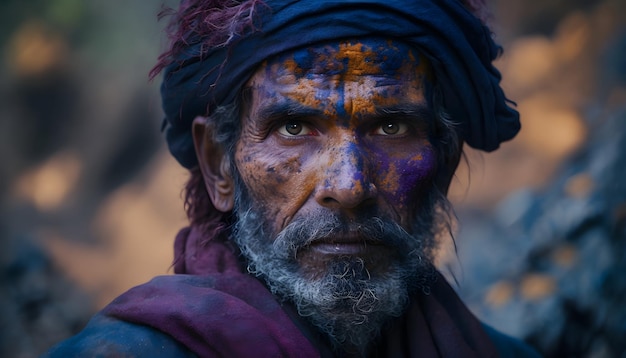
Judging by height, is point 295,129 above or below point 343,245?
above

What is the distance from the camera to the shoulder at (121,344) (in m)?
1.99

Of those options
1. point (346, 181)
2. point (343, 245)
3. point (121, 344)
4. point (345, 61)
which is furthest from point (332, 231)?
point (121, 344)

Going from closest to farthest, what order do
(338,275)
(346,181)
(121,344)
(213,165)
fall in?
1. (121,344)
2. (346,181)
3. (338,275)
4. (213,165)

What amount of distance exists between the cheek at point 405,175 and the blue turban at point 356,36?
0.24 m

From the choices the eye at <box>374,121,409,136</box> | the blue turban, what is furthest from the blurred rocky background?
the eye at <box>374,121,409,136</box>

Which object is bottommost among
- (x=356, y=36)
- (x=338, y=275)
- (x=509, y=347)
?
(x=509, y=347)

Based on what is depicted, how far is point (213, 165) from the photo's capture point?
2562 mm

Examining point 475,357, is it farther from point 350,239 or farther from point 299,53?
point 299,53

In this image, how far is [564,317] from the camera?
4125 millimetres

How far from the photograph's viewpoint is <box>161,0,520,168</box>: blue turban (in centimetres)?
220

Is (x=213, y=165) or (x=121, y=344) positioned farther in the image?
(x=213, y=165)

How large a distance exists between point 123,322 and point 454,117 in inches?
51.0

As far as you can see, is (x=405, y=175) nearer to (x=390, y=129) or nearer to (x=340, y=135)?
(x=390, y=129)

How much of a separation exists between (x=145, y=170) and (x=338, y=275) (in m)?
2.87
